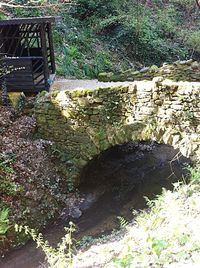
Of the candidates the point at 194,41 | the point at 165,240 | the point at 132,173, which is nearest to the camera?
the point at 165,240

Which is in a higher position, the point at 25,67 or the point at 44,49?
the point at 44,49

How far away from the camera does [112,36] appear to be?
16766 mm

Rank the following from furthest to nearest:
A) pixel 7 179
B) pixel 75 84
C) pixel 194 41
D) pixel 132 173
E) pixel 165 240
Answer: pixel 194 41 → pixel 75 84 → pixel 132 173 → pixel 7 179 → pixel 165 240

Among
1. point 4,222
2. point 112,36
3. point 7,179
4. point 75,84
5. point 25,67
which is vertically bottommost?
point 4,222

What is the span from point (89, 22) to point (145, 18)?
283cm

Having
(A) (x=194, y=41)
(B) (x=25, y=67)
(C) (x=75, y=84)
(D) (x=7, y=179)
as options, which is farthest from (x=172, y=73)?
(A) (x=194, y=41)

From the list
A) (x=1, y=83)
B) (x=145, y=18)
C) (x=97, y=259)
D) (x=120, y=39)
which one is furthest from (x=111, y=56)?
(x=97, y=259)

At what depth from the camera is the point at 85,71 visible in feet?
46.6

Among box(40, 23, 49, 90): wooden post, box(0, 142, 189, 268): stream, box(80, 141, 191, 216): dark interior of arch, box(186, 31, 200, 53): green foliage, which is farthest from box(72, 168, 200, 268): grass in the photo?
box(186, 31, 200, 53): green foliage

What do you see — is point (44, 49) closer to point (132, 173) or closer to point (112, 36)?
point (132, 173)

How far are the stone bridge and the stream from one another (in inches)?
24.8

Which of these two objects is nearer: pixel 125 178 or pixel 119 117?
pixel 119 117

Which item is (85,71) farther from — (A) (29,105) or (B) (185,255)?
(B) (185,255)

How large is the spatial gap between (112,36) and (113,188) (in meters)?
8.77
